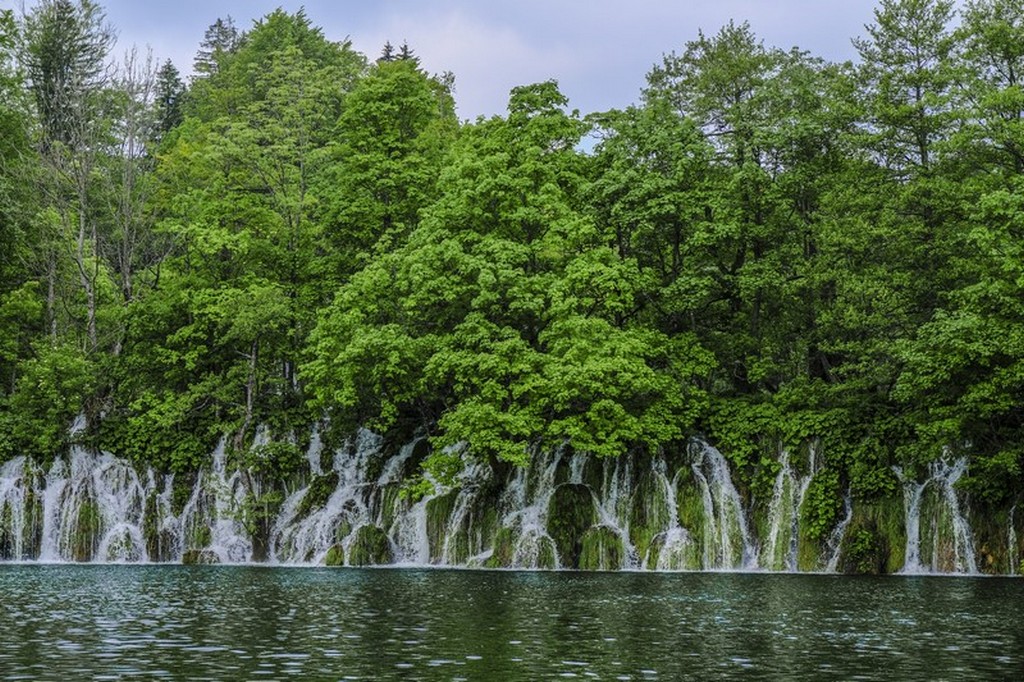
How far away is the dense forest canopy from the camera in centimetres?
3881

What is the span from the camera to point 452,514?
41875 millimetres

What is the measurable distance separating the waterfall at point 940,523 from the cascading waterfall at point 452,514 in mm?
44

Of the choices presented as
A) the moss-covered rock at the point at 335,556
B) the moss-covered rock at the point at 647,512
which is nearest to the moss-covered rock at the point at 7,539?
the moss-covered rock at the point at 335,556

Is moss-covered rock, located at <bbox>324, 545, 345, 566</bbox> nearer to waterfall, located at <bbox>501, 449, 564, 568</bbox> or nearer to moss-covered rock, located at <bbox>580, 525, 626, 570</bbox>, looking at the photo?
waterfall, located at <bbox>501, 449, 564, 568</bbox>

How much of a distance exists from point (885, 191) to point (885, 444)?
366 inches

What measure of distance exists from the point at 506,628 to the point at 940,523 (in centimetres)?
2142

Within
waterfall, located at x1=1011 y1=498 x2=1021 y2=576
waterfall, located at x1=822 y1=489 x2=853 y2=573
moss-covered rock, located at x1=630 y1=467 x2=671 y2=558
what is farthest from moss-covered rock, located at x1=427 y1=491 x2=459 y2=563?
waterfall, located at x1=1011 y1=498 x2=1021 y2=576

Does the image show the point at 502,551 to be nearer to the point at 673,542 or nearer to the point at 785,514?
the point at 673,542

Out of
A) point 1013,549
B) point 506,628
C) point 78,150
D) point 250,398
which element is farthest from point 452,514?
point 78,150

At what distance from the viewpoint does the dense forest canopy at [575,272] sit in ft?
127

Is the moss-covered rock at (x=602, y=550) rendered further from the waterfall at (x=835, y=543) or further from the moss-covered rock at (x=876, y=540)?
the moss-covered rock at (x=876, y=540)

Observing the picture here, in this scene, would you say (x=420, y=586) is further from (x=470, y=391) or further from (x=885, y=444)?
(x=885, y=444)

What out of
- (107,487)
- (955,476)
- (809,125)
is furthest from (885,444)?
(107,487)

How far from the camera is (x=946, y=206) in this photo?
129ft
